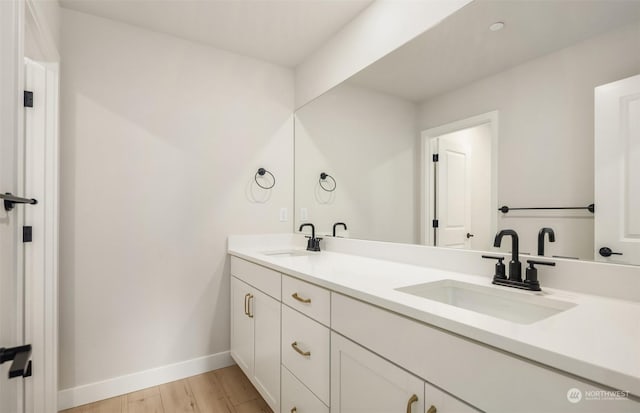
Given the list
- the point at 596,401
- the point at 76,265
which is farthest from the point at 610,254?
the point at 76,265

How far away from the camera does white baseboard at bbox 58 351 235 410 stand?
1.90 metres

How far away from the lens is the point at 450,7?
1.43m

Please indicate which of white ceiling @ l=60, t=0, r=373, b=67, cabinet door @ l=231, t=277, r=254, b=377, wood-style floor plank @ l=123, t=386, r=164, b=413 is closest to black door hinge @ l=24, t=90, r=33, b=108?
white ceiling @ l=60, t=0, r=373, b=67

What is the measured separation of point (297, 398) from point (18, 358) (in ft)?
3.45

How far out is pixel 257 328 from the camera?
74.5 inches

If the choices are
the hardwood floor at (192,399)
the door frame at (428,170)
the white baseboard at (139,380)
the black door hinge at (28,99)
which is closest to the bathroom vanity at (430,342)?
the door frame at (428,170)

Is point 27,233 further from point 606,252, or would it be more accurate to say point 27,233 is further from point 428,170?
point 606,252

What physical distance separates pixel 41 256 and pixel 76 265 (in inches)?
10.3

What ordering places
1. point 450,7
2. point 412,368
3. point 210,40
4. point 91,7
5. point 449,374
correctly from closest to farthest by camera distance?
1. point 449,374
2. point 412,368
3. point 450,7
4. point 91,7
5. point 210,40

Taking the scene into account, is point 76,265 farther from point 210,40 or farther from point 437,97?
point 437,97

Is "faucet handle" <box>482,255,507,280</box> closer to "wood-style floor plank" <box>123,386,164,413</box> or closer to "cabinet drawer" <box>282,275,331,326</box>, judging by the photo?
"cabinet drawer" <box>282,275,331,326</box>

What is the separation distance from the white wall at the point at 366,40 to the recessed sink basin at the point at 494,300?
121cm

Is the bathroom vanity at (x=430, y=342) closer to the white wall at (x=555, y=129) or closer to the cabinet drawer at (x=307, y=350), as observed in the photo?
the cabinet drawer at (x=307, y=350)

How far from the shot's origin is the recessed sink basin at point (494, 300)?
1011 mm
